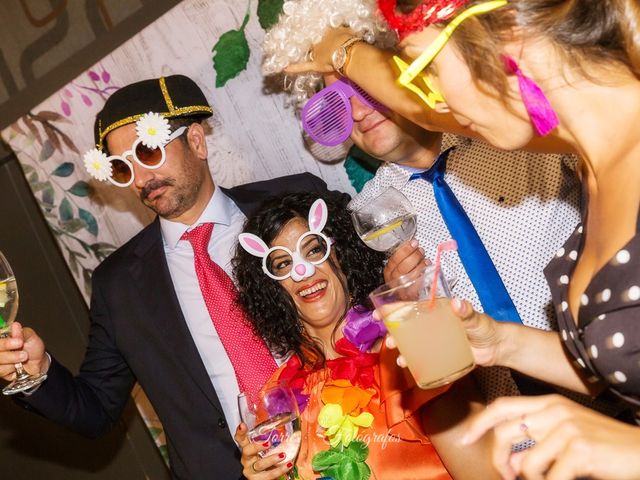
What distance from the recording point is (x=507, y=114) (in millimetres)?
1313

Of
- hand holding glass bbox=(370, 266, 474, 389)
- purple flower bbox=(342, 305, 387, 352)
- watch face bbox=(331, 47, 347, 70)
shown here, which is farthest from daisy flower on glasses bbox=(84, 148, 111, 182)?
hand holding glass bbox=(370, 266, 474, 389)

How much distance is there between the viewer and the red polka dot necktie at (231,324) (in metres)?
Answer: 2.63

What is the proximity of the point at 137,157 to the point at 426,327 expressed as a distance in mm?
1675

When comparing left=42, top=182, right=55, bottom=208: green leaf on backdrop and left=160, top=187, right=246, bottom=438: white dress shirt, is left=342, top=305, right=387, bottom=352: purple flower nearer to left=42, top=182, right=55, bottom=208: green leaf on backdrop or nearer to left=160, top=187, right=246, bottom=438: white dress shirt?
left=160, top=187, right=246, bottom=438: white dress shirt

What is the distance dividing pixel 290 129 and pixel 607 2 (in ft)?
6.05

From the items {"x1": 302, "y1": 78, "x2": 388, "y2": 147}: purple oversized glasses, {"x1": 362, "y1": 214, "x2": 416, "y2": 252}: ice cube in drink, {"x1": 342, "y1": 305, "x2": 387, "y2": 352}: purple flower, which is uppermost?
{"x1": 302, "y1": 78, "x2": 388, "y2": 147}: purple oversized glasses

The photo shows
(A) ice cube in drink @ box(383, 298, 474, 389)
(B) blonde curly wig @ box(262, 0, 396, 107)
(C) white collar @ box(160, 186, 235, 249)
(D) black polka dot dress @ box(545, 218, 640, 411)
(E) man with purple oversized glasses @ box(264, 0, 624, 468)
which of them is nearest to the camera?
(D) black polka dot dress @ box(545, 218, 640, 411)

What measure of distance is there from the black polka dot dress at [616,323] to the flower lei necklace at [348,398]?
84cm

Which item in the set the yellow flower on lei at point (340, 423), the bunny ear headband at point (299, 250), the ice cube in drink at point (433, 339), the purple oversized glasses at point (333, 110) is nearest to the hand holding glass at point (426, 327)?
the ice cube in drink at point (433, 339)

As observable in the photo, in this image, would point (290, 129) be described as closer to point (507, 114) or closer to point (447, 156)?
point (447, 156)

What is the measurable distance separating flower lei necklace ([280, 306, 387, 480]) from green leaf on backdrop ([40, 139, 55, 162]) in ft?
6.02

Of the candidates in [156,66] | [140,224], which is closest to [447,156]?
[156,66]

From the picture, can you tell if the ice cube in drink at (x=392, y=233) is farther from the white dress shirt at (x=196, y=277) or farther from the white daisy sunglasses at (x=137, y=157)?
the white daisy sunglasses at (x=137, y=157)

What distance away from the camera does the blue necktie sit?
6.82 ft
